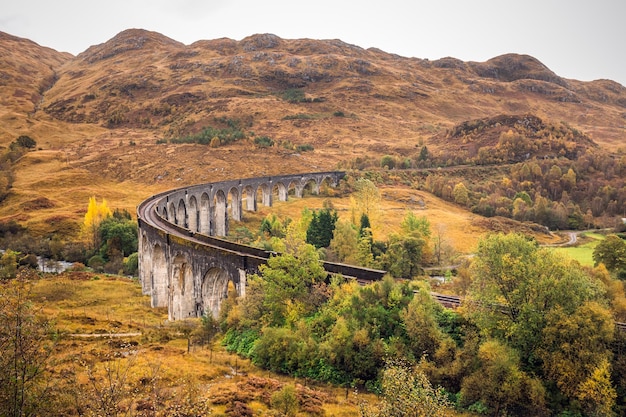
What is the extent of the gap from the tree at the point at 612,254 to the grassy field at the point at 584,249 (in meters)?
8.62

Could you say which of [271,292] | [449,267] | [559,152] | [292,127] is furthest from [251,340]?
[292,127]

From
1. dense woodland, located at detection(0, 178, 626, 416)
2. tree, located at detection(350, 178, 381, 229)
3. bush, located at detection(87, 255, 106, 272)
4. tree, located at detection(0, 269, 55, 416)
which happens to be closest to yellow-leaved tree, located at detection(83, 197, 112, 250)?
bush, located at detection(87, 255, 106, 272)

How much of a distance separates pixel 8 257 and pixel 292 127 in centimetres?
12851

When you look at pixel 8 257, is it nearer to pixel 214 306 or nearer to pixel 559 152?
pixel 214 306

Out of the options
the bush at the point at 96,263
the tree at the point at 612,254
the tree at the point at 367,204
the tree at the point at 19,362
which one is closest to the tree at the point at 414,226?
the tree at the point at 367,204

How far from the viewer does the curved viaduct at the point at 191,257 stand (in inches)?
1463

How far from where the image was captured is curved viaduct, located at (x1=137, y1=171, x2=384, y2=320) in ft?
122

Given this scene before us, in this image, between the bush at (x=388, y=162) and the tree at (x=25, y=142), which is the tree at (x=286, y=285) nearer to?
the bush at (x=388, y=162)

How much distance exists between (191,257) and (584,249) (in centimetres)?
5528

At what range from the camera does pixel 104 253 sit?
68.8 m

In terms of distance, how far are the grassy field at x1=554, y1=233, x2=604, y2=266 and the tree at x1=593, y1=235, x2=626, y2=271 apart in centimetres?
862

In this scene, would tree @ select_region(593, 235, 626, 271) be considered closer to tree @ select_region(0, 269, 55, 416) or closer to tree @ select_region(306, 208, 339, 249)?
tree @ select_region(306, 208, 339, 249)

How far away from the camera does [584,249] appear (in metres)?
66.2

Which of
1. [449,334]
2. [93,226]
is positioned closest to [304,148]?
[93,226]
